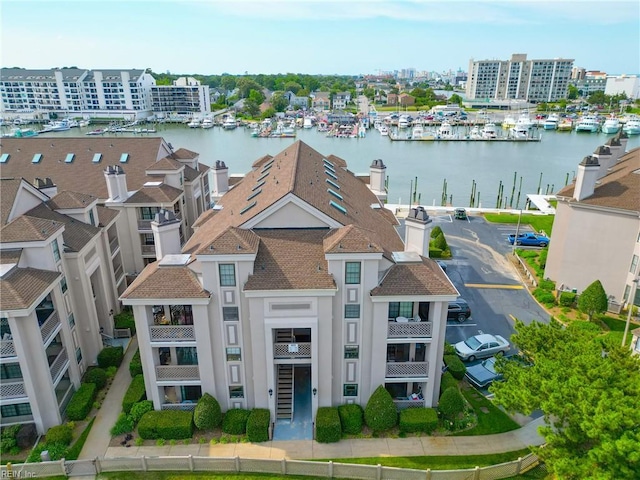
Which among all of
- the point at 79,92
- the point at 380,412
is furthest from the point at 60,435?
the point at 79,92

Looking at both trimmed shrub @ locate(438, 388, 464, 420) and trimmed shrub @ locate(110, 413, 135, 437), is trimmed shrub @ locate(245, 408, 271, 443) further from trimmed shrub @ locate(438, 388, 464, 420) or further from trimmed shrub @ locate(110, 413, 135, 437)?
trimmed shrub @ locate(438, 388, 464, 420)

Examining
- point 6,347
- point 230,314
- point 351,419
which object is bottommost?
point 351,419

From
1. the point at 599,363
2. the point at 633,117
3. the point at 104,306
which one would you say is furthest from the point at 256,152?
the point at 633,117

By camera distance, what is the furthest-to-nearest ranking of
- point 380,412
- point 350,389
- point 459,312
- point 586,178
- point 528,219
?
point 528,219 → point 586,178 → point 459,312 → point 350,389 → point 380,412

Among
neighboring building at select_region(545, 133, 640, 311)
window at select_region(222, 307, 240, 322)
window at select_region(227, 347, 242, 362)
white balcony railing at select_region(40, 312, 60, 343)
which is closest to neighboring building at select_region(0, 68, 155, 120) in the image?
white balcony railing at select_region(40, 312, 60, 343)

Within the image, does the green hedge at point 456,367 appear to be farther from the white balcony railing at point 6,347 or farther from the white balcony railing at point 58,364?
the white balcony railing at point 6,347

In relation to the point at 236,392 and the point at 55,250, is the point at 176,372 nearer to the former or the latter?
the point at 236,392
